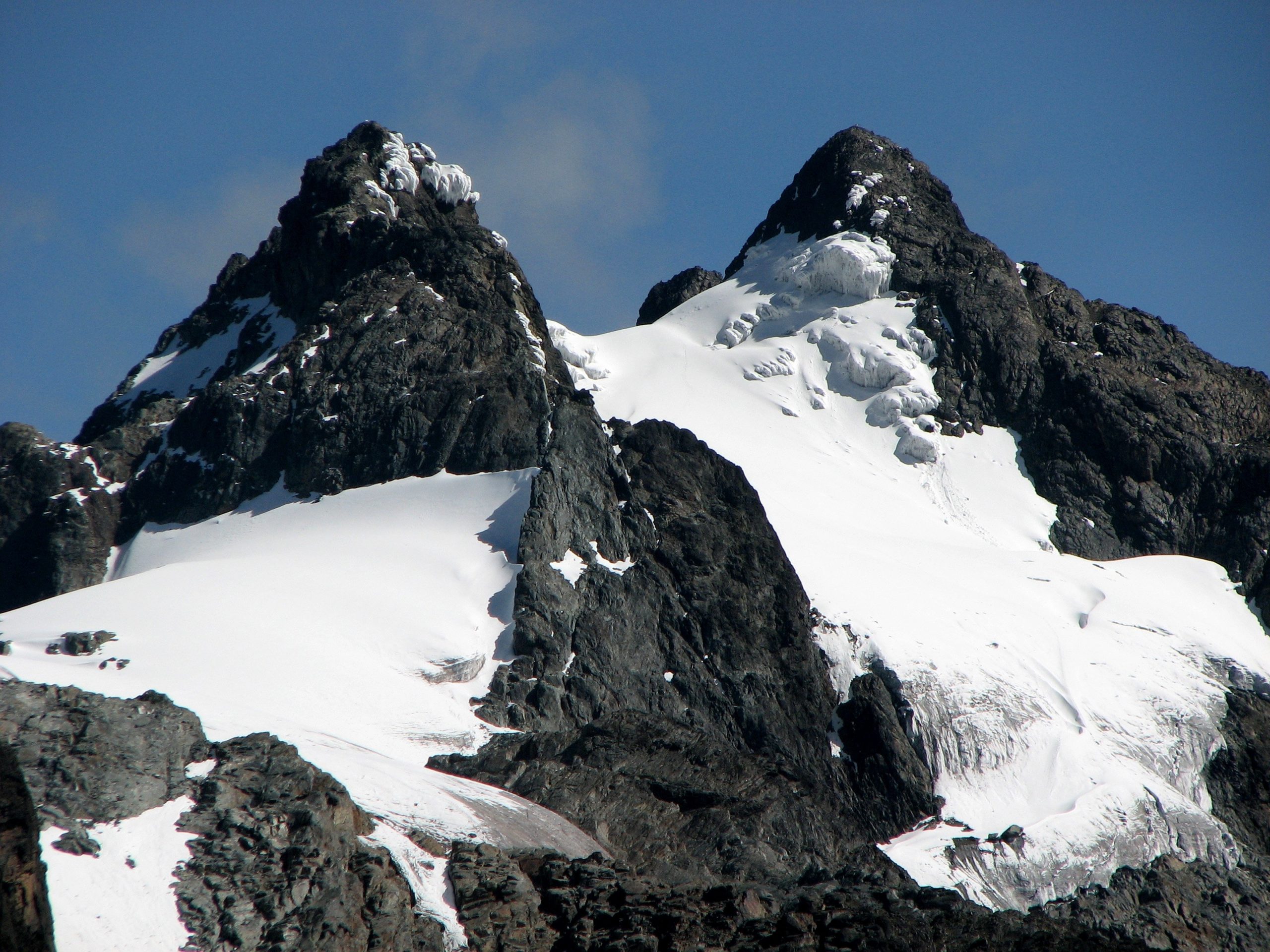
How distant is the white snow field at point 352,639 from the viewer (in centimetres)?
3938

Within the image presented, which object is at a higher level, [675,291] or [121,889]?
[675,291]

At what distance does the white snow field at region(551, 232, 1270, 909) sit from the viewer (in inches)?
2206

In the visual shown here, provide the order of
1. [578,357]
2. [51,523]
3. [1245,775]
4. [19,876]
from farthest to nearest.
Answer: [578,357] < [51,523] < [1245,775] < [19,876]

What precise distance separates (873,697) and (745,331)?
45.0 meters

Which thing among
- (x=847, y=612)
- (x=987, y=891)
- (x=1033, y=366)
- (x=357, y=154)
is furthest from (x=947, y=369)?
(x=987, y=891)

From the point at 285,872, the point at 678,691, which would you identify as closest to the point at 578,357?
the point at 678,691

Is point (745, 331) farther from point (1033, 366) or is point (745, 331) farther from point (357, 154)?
point (357, 154)

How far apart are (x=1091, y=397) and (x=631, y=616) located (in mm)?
43970

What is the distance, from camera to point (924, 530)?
77.4 m

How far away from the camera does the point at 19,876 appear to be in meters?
19.0

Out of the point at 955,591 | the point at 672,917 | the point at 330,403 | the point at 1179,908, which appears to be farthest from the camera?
the point at 330,403

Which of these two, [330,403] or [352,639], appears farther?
[330,403]

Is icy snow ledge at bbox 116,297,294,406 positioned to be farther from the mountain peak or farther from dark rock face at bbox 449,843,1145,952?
dark rock face at bbox 449,843,1145,952

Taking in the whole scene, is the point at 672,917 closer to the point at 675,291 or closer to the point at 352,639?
the point at 352,639
